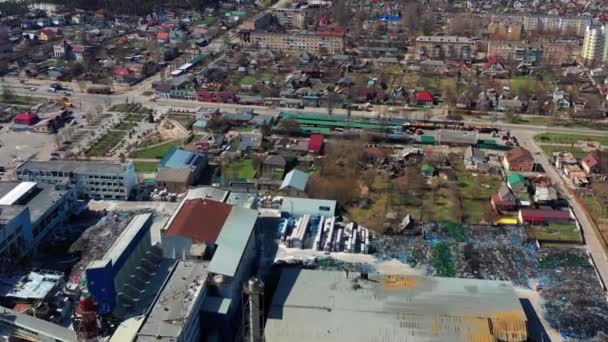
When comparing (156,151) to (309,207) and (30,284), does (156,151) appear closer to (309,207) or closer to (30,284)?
(309,207)

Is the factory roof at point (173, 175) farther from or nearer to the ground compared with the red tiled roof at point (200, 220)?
nearer to the ground

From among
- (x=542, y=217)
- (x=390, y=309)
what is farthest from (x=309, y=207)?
(x=542, y=217)

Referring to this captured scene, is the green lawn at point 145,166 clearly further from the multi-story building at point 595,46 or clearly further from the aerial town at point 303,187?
the multi-story building at point 595,46

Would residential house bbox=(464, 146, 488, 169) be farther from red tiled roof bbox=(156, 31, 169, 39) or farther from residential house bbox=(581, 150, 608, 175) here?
red tiled roof bbox=(156, 31, 169, 39)

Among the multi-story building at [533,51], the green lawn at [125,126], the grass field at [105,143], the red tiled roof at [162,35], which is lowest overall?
the grass field at [105,143]

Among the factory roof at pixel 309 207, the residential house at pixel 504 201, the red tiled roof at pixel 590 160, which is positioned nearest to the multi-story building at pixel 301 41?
the red tiled roof at pixel 590 160

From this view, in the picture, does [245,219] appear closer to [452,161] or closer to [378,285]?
[378,285]

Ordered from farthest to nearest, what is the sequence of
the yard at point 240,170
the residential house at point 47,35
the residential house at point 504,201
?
1. the residential house at point 47,35
2. the yard at point 240,170
3. the residential house at point 504,201
